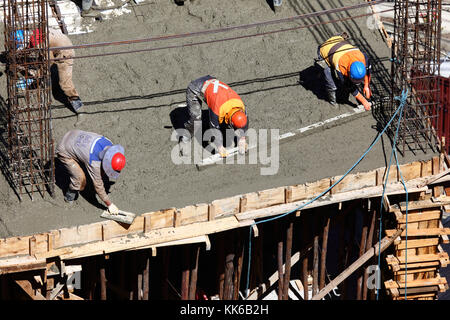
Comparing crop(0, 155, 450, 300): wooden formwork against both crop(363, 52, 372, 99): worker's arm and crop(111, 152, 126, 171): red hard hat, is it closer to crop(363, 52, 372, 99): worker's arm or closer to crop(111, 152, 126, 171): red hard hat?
crop(111, 152, 126, 171): red hard hat

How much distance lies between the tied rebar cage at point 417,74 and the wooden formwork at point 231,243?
77cm

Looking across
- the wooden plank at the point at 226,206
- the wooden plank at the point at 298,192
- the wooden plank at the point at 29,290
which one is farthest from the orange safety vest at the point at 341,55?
the wooden plank at the point at 29,290

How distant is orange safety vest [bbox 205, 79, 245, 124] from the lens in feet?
55.7

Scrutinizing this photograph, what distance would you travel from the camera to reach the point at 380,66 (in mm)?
20297

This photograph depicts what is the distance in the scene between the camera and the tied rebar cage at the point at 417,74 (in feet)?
58.7

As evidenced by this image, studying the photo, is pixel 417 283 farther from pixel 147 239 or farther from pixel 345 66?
pixel 147 239

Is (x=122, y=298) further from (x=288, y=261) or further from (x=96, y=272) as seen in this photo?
(x=288, y=261)

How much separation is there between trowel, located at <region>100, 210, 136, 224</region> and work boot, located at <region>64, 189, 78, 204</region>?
0.71 m

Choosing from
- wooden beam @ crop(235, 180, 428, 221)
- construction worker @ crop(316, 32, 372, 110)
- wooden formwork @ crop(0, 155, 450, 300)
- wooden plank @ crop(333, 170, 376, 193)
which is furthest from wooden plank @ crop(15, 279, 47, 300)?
construction worker @ crop(316, 32, 372, 110)

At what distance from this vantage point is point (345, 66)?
18.2 meters

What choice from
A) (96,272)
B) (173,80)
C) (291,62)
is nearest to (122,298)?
(96,272)

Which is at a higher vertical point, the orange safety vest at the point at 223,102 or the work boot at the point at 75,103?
the work boot at the point at 75,103

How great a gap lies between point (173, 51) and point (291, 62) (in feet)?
A: 7.92

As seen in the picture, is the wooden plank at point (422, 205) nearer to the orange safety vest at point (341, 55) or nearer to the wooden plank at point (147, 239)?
the orange safety vest at point (341, 55)
